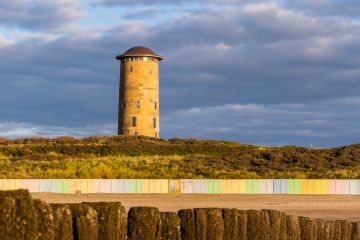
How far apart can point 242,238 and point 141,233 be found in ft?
8.12

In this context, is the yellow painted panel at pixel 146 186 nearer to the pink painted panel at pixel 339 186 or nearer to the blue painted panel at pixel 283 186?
the blue painted panel at pixel 283 186

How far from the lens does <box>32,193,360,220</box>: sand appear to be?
30016 mm

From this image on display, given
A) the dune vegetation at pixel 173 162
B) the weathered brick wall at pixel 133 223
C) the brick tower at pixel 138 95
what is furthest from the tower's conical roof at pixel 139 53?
the weathered brick wall at pixel 133 223

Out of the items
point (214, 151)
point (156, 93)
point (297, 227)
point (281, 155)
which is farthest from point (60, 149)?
point (297, 227)

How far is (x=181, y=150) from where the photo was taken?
5003cm

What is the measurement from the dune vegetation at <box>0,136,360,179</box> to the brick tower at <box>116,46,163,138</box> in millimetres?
17386

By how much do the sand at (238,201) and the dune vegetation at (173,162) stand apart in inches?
196

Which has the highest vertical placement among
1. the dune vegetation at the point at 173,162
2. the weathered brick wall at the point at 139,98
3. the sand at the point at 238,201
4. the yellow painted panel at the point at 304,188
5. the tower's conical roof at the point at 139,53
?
the tower's conical roof at the point at 139,53

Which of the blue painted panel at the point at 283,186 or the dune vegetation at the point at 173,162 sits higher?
the dune vegetation at the point at 173,162

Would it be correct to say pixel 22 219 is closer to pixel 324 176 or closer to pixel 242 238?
pixel 242 238

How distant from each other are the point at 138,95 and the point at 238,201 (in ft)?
126

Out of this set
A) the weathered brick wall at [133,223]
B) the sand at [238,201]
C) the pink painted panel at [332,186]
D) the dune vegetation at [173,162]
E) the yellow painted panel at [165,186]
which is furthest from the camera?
the dune vegetation at [173,162]

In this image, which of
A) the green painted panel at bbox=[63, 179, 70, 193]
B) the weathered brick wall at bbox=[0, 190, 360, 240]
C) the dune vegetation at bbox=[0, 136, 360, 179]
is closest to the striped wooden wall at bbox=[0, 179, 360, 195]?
the green painted panel at bbox=[63, 179, 70, 193]

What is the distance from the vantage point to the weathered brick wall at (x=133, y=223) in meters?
10.6
